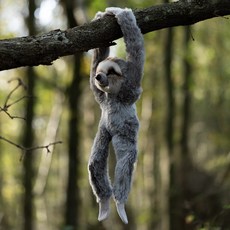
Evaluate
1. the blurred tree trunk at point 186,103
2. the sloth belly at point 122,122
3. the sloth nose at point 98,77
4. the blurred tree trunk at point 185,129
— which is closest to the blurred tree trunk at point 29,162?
the blurred tree trunk at point 185,129

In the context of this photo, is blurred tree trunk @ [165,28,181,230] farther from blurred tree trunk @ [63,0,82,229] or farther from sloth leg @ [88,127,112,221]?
sloth leg @ [88,127,112,221]

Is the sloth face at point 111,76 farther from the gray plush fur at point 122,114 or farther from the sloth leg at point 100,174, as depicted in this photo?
the sloth leg at point 100,174

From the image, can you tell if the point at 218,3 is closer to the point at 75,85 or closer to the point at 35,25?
Answer: the point at 75,85

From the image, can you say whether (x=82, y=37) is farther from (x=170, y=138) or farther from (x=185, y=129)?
(x=185, y=129)

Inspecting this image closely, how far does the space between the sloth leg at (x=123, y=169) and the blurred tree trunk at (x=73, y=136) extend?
616 centimetres

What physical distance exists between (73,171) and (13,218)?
13.6 metres

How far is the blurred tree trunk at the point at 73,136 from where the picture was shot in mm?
9922

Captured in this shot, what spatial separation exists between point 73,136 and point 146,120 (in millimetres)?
9018

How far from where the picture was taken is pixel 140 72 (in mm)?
3902

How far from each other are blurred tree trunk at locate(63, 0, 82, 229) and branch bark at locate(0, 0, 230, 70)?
19.7ft

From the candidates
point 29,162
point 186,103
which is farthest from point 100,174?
point 186,103

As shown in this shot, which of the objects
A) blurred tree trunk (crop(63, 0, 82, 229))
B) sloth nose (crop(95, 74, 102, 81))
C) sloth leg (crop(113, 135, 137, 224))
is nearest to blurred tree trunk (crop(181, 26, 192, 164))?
blurred tree trunk (crop(63, 0, 82, 229))

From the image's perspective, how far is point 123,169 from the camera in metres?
3.75

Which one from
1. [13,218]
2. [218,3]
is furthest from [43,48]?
[13,218]
